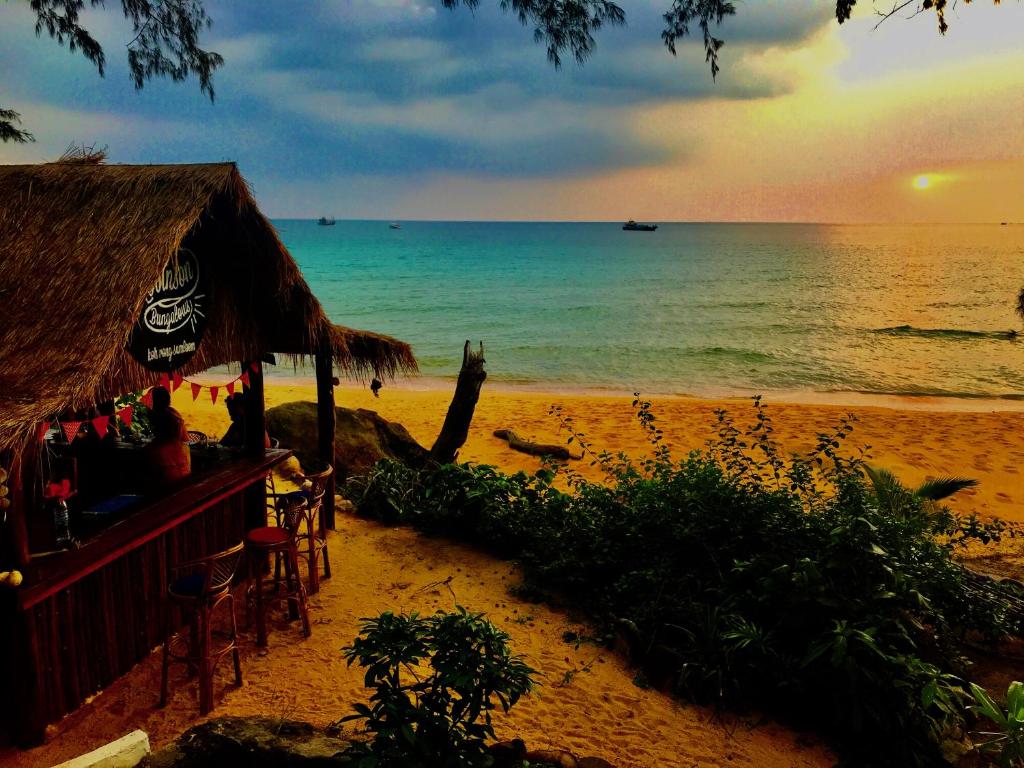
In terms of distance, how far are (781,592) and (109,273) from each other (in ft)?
17.3

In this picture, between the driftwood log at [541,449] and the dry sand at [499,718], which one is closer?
the dry sand at [499,718]

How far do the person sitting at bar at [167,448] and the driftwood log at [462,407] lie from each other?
3.82m

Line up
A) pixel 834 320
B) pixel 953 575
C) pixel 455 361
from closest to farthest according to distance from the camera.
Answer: pixel 953 575 < pixel 455 361 < pixel 834 320

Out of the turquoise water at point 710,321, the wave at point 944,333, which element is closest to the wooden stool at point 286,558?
the turquoise water at point 710,321

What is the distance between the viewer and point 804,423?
14.6 meters

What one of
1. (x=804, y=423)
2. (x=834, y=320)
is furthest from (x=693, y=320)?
(x=804, y=423)

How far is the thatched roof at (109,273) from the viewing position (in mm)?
3834

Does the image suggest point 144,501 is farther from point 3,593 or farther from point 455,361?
point 455,361

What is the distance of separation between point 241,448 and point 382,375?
1806 millimetres

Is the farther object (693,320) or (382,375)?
(693,320)

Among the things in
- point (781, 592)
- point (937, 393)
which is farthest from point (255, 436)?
point (937, 393)

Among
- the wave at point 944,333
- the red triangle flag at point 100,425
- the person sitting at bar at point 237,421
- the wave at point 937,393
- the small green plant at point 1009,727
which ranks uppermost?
the red triangle flag at point 100,425

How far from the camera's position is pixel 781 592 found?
197 inches

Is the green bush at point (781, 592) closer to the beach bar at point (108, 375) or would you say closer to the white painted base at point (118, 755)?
the beach bar at point (108, 375)
